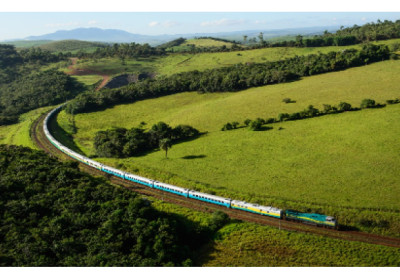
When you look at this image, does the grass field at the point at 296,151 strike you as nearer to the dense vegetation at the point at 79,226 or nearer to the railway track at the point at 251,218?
the railway track at the point at 251,218

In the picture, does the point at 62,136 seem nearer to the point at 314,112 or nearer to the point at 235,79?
the point at 235,79

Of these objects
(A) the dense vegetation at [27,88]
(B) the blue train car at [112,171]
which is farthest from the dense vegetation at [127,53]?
(B) the blue train car at [112,171]

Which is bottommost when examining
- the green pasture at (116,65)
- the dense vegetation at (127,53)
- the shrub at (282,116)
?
the shrub at (282,116)

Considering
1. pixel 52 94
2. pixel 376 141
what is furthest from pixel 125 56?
pixel 376 141

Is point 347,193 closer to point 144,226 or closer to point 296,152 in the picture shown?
point 296,152

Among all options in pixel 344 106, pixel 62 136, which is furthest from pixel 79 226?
pixel 344 106
